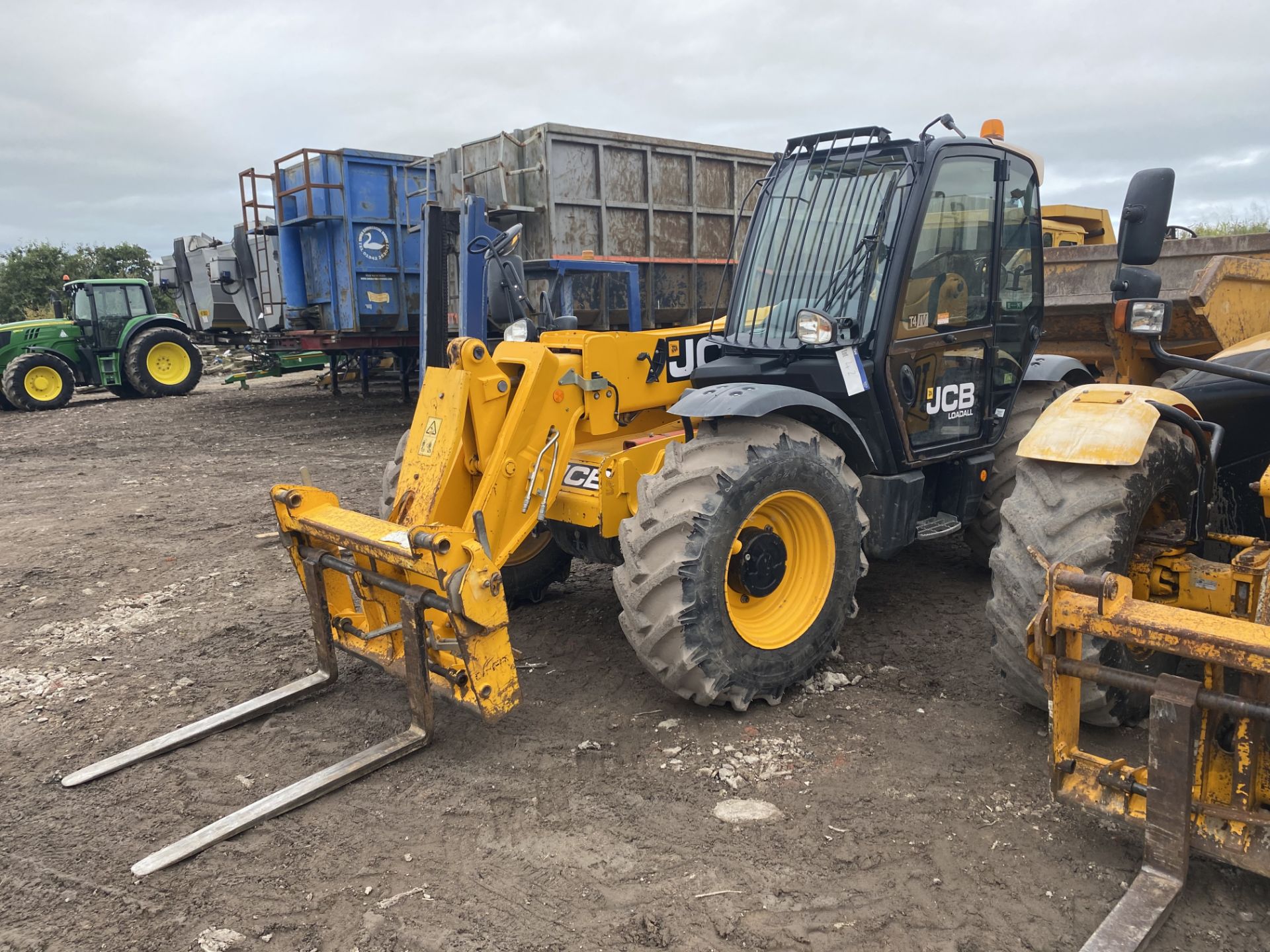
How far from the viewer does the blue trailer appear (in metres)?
12.0

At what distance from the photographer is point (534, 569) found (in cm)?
516

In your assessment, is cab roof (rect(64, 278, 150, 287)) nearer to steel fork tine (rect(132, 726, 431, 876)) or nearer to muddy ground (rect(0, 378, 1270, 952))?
muddy ground (rect(0, 378, 1270, 952))

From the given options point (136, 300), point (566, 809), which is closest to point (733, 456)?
point (566, 809)

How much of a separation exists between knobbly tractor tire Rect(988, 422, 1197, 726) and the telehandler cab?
895mm

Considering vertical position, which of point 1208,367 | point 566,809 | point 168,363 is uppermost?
point 1208,367

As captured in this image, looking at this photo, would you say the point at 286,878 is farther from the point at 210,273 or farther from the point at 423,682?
the point at 210,273

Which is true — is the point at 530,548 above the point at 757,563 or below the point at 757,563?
below

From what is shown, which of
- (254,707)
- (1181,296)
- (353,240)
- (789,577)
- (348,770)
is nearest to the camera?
(348,770)

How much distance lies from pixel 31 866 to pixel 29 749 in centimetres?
99

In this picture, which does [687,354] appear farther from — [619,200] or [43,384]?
[43,384]

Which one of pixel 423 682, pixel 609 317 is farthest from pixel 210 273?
pixel 423 682

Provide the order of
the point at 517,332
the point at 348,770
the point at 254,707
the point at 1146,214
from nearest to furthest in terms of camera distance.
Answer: the point at 1146,214, the point at 348,770, the point at 254,707, the point at 517,332

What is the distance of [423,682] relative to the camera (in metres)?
3.58

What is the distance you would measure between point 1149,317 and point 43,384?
1778 cm
